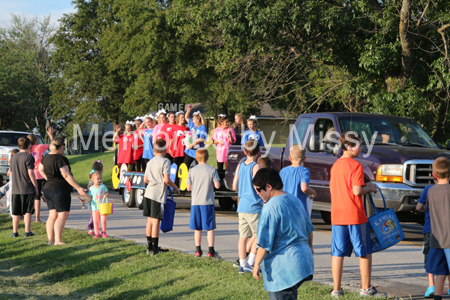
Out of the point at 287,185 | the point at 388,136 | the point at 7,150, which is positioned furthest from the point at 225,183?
the point at 7,150

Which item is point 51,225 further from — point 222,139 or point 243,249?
point 222,139

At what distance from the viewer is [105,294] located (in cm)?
663

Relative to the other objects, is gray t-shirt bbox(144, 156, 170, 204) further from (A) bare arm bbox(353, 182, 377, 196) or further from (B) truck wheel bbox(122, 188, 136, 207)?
(B) truck wheel bbox(122, 188, 136, 207)

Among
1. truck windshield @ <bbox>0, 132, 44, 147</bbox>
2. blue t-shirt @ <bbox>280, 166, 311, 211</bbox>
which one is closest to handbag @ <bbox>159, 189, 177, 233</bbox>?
blue t-shirt @ <bbox>280, 166, 311, 211</bbox>

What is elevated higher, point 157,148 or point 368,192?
point 157,148

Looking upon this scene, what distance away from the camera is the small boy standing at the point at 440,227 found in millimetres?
5402

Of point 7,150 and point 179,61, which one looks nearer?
point 7,150

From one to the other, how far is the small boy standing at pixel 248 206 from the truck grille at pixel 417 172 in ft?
10.5

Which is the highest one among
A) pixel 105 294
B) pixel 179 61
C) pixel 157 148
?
pixel 179 61

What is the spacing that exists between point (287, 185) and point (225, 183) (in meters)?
5.81

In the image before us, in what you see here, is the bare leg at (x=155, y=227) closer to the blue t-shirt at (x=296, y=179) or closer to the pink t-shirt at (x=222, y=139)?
the blue t-shirt at (x=296, y=179)

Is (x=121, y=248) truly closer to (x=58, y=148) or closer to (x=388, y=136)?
(x=58, y=148)

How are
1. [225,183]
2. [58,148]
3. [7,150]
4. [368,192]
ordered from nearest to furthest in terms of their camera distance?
[368,192], [58,148], [225,183], [7,150]

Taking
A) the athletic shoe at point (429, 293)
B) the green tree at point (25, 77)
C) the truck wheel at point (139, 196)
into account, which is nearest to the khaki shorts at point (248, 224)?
the athletic shoe at point (429, 293)
